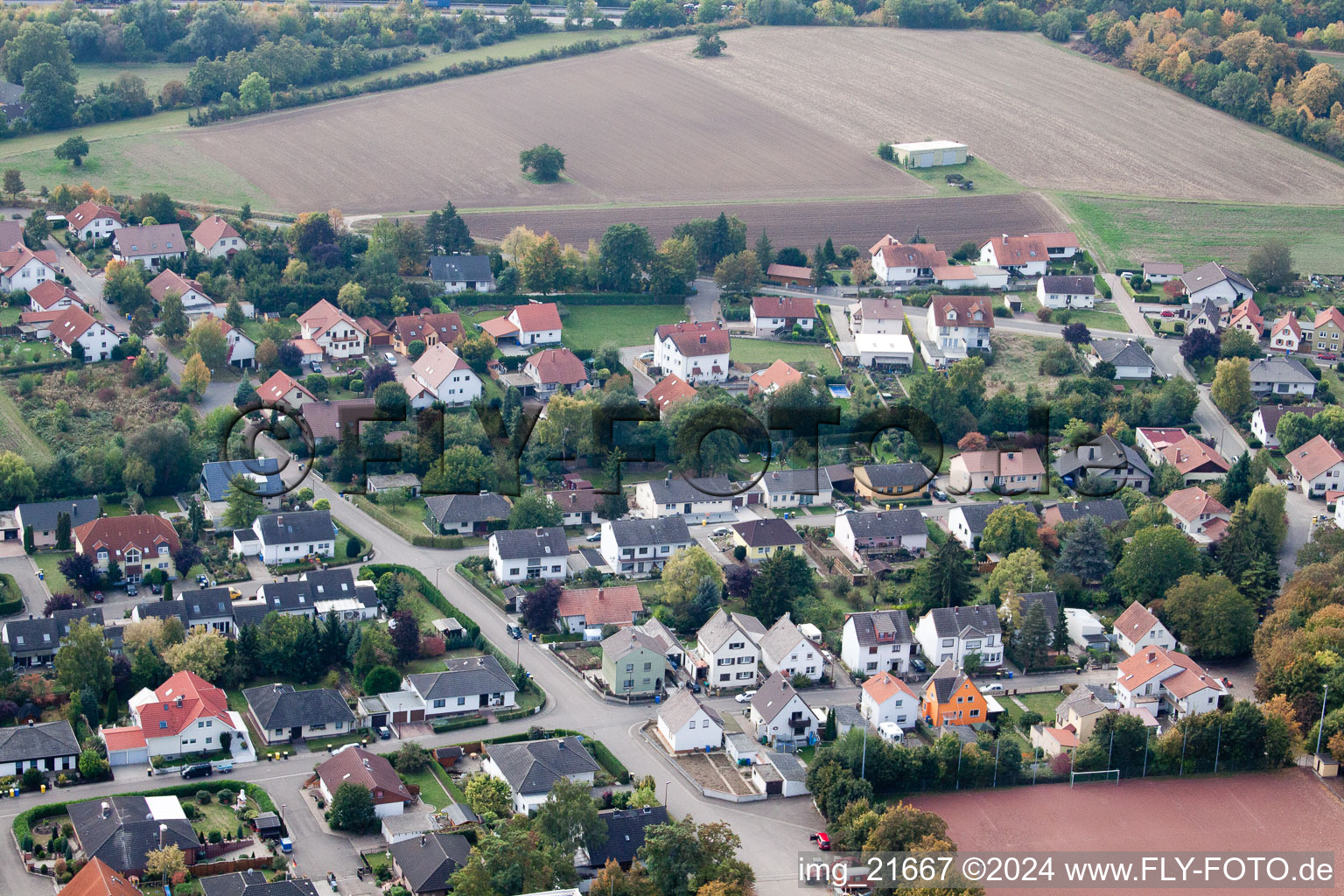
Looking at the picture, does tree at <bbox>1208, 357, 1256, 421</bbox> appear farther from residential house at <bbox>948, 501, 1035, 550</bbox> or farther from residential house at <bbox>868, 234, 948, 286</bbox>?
residential house at <bbox>868, 234, 948, 286</bbox>

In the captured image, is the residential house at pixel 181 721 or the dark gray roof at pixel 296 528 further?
the dark gray roof at pixel 296 528

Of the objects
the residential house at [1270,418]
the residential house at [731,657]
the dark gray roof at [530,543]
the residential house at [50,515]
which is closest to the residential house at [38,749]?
the residential house at [50,515]

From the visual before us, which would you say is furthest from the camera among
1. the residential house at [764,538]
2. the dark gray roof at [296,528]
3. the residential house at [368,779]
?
the residential house at [764,538]

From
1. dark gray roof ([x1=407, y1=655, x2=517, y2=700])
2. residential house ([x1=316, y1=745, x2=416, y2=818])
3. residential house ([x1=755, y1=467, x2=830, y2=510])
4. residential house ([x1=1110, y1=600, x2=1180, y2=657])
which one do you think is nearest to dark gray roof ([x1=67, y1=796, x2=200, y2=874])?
residential house ([x1=316, y1=745, x2=416, y2=818])

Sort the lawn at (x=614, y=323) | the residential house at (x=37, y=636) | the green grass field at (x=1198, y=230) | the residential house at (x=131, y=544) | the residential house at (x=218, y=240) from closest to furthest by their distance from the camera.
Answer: the residential house at (x=37, y=636), the residential house at (x=131, y=544), the lawn at (x=614, y=323), the residential house at (x=218, y=240), the green grass field at (x=1198, y=230)

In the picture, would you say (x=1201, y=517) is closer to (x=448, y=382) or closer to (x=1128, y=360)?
(x=1128, y=360)

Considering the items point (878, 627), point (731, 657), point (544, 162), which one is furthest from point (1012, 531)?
point (544, 162)

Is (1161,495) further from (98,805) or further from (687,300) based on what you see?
(98,805)

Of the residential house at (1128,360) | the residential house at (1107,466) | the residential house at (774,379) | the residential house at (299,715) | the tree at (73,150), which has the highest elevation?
the tree at (73,150)

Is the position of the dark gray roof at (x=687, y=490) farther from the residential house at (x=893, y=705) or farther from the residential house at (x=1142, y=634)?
the residential house at (x=1142, y=634)
